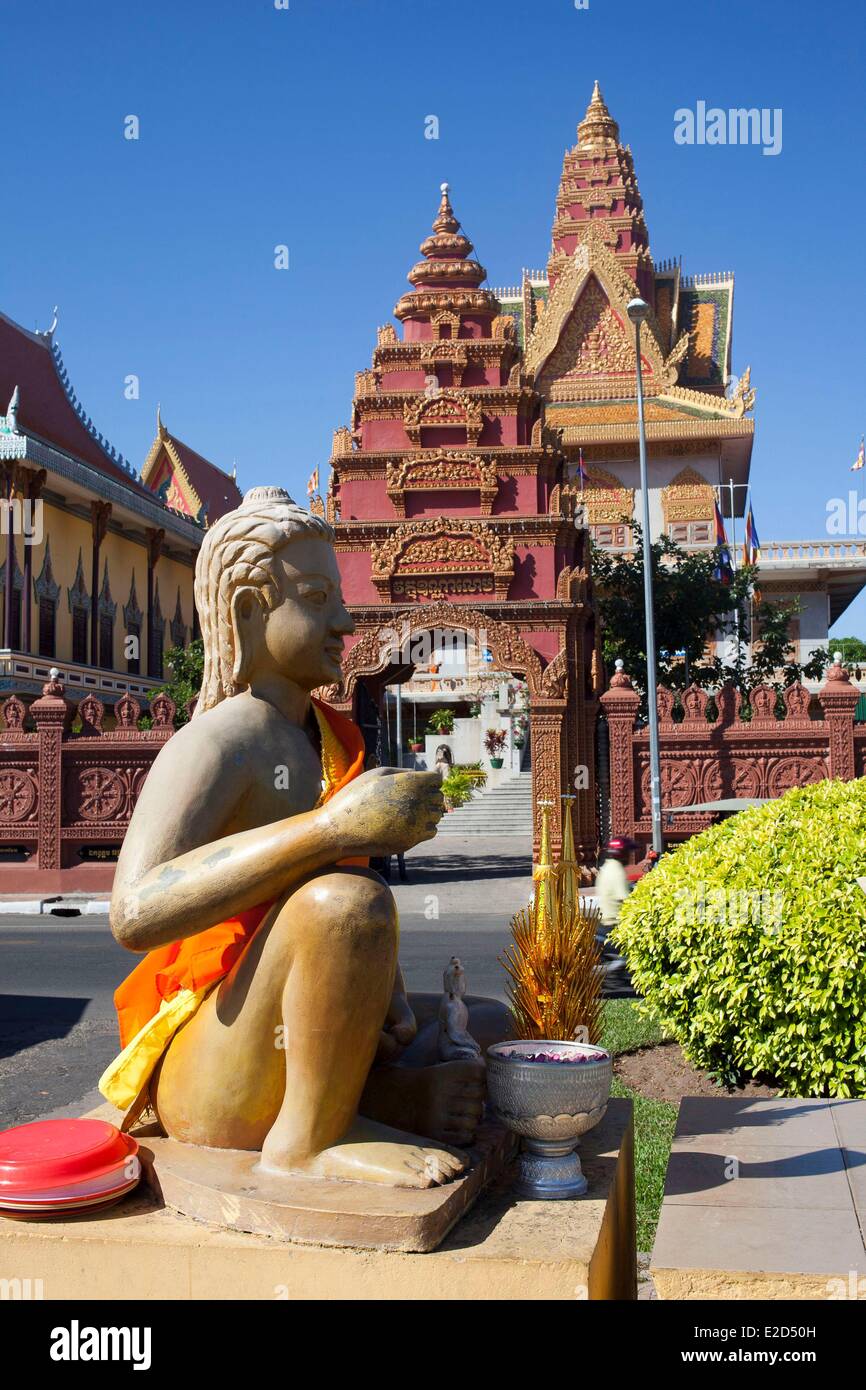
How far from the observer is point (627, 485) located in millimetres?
33156

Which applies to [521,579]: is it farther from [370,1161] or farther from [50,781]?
[370,1161]

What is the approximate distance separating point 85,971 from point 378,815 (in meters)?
8.47

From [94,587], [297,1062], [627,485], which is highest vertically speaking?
[627,485]

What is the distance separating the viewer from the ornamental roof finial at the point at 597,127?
38.3 metres

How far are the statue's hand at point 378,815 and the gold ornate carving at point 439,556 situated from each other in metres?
14.1

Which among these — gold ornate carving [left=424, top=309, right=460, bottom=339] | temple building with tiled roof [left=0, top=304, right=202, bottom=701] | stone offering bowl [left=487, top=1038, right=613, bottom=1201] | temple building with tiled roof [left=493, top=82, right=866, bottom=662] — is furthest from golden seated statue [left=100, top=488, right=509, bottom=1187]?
temple building with tiled roof [left=493, top=82, right=866, bottom=662]

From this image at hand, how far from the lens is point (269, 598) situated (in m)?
2.71

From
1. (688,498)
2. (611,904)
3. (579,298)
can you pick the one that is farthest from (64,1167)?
(579,298)

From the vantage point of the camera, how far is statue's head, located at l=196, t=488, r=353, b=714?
2695mm

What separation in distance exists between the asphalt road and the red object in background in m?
3.64

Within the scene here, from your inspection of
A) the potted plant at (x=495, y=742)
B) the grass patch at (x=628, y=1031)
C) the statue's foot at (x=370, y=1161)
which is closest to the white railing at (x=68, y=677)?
the potted plant at (x=495, y=742)

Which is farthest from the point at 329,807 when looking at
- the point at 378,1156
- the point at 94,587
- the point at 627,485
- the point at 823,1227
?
the point at 627,485
